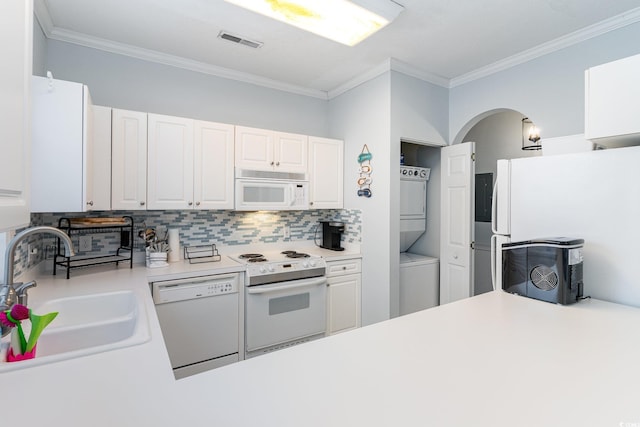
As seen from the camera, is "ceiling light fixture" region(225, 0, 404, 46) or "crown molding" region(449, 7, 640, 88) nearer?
"ceiling light fixture" region(225, 0, 404, 46)

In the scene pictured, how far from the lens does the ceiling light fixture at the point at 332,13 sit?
1.90 meters

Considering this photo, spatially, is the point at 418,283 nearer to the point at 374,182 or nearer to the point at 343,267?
the point at 343,267

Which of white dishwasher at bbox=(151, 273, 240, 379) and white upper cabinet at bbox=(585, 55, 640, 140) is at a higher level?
white upper cabinet at bbox=(585, 55, 640, 140)

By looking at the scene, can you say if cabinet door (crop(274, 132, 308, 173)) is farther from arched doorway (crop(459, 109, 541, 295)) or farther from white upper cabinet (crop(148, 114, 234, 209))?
arched doorway (crop(459, 109, 541, 295))

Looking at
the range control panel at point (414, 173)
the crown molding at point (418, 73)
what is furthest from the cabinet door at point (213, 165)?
the range control panel at point (414, 173)

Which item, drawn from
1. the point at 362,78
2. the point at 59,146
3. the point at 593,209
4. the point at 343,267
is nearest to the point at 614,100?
the point at 593,209

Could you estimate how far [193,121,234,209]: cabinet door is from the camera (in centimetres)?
272

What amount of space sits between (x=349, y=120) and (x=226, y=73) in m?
1.35

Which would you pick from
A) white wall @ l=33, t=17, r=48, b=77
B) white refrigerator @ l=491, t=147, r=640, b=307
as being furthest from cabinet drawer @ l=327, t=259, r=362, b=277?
white wall @ l=33, t=17, r=48, b=77

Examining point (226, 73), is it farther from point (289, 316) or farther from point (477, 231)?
point (477, 231)

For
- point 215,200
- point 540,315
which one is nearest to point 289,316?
point 215,200

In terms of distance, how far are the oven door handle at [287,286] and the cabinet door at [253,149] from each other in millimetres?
→ 1119

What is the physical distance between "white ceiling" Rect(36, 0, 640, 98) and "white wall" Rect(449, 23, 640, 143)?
0.27ft

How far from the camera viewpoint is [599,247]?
5.25 feet
